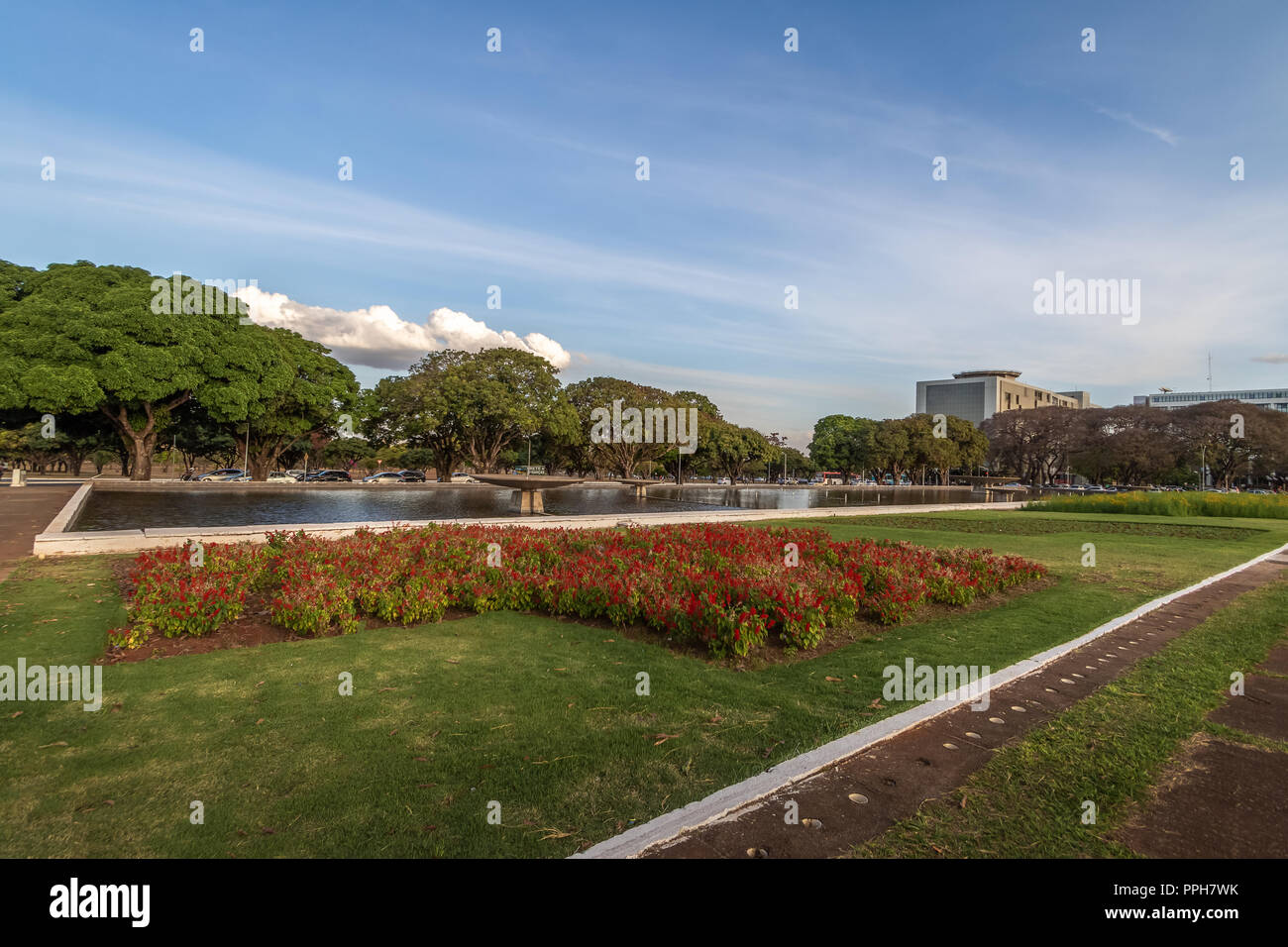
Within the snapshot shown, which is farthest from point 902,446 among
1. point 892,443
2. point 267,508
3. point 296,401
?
point 267,508

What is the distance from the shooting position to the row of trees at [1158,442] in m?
65.6

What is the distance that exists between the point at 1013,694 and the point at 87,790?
19.2ft

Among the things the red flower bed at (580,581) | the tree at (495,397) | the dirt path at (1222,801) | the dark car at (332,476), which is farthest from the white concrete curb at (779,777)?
the dark car at (332,476)

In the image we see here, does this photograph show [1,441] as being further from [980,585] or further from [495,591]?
[980,585]

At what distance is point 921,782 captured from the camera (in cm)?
347

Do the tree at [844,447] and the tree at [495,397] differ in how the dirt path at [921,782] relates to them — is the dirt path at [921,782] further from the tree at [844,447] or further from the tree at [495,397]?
the tree at [844,447]

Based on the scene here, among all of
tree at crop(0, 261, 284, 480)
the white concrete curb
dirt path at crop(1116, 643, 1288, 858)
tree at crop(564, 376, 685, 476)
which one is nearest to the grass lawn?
the white concrete curb

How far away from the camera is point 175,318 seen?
33219 millimetres

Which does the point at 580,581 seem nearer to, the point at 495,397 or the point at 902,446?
the point at 495,397

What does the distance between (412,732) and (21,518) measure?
17781 mm

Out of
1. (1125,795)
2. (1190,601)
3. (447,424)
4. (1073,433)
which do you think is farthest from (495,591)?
(1073,433)

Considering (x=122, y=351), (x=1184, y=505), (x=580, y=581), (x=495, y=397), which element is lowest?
(x=1184, y=505)

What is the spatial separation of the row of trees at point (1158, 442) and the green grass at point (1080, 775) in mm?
78918

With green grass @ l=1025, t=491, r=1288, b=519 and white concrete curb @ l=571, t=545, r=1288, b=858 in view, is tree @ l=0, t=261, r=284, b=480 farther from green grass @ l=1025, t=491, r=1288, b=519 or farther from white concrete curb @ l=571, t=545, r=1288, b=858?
green grass @ l=1025, t=491, r=1288, b=519
